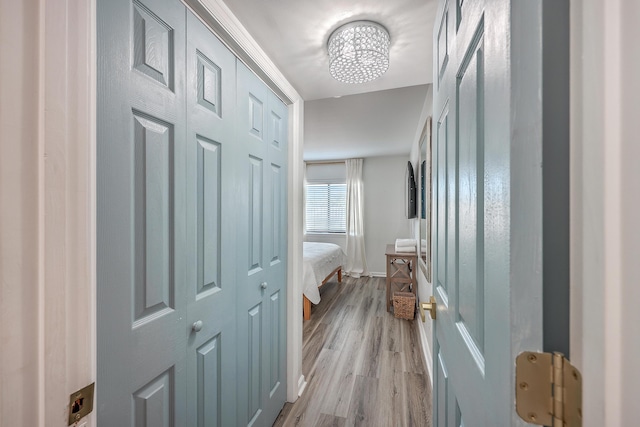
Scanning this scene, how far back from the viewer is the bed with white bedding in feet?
10.7

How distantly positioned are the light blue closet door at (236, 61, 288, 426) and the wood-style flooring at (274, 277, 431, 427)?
1.04 feet

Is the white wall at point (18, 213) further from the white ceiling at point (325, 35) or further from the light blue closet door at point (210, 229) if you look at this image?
the white ceiling at point (325, 35)

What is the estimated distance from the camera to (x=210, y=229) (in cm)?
104

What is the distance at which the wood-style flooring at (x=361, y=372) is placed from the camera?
1.69 metres

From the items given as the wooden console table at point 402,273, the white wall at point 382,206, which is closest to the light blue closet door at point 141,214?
the wooden console table at point 402,273

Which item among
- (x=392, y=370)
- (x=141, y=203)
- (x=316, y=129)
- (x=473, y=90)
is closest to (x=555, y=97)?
(x=473, y=90)

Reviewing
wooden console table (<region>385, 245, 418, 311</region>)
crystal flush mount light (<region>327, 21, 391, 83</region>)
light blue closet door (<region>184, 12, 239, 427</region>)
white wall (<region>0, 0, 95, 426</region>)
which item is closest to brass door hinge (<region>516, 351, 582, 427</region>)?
white wall (<region>0, 0, 95, 426</region>)

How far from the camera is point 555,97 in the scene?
1.03 ft

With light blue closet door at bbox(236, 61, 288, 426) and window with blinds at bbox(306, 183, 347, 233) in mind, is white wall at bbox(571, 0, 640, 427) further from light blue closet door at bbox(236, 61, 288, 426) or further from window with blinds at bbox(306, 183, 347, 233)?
window with blinds at bbox(306, 183, 347, 233)

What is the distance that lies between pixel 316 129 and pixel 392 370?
3.01 meters

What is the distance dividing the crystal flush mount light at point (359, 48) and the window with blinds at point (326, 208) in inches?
172

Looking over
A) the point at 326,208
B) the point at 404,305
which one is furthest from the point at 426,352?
the point at 326,208

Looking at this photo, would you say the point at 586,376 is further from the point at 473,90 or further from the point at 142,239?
the point at 142,239

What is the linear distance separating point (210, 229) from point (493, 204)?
3.19 feet
